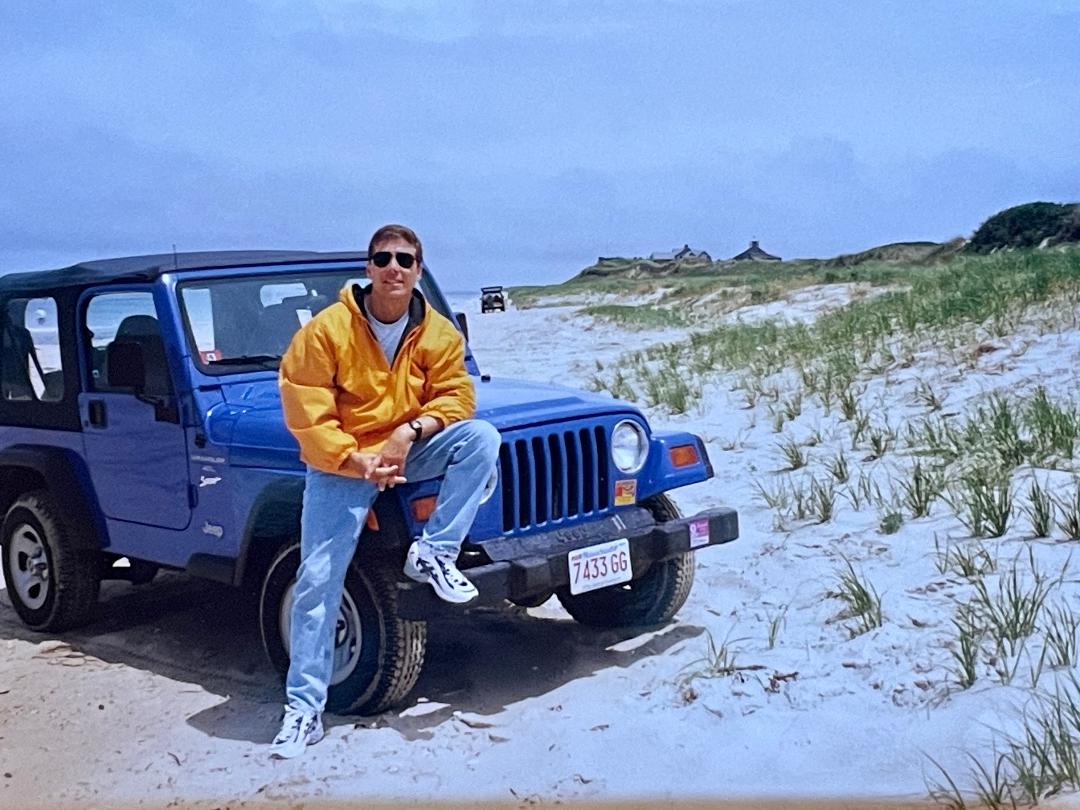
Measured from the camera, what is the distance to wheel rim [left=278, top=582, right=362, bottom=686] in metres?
5.10

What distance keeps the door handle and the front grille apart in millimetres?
2222

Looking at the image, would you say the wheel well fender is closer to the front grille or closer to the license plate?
the front grille

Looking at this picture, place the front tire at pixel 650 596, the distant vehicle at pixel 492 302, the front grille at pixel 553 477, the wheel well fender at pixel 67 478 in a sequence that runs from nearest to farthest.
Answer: the front grille at pixel 553 477 → the front tire at pixel 650 596 → the wheel well fender at pixel 67 478 → the distant vehicle at pixel 492 302

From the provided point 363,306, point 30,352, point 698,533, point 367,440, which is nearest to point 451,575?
point 367,440

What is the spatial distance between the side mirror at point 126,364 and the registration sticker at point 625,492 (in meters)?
2.15

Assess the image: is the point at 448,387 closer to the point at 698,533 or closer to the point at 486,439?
the point at 486,439

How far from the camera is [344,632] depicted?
520 cm

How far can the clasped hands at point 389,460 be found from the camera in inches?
186

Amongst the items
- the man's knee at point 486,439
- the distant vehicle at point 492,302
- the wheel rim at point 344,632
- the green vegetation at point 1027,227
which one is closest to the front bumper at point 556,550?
the wheel rim at point 344,632

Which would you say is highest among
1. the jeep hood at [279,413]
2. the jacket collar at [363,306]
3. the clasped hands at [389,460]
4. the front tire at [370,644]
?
the jacket collar at [363,306]

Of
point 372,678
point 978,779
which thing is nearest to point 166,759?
point 372,678

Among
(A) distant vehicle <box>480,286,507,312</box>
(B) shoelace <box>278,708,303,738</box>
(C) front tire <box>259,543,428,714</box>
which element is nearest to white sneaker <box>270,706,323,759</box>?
(B) shoelace <box>278,708,303,738</box>

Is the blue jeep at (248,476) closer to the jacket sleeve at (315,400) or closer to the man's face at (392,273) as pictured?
the jacket sleeve at (315,400)

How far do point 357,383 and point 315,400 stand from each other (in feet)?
0.57
